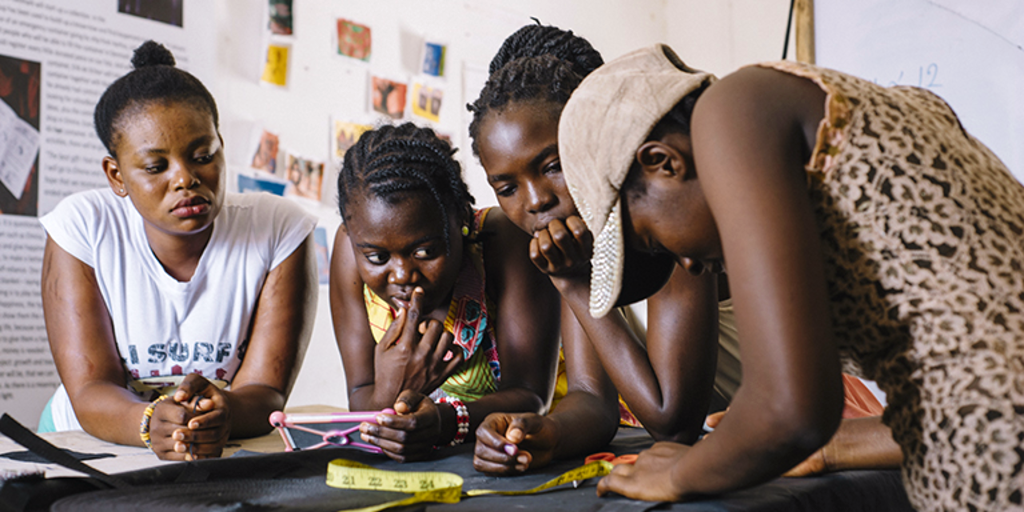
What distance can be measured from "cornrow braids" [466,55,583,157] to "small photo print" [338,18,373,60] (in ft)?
5.58

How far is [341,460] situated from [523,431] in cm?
25

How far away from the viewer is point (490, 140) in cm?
121

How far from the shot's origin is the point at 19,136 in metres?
2.15

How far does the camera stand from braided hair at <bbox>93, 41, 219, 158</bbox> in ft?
5.10

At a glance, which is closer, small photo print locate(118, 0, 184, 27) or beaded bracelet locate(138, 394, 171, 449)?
beaded bracelet locate(138, 394, 171, 449)

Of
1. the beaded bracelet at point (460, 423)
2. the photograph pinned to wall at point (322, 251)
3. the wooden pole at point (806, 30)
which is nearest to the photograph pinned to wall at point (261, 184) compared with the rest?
the photograph pinned to wall at point (322, 251)

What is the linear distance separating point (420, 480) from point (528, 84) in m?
0.68

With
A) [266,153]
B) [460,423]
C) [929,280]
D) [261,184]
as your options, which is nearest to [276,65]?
[266,153]

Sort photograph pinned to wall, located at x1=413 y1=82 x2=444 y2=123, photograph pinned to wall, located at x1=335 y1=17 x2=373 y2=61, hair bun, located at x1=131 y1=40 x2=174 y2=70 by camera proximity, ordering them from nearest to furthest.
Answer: hair bun, located at x1=131 y1=40 x2=174 y2=70 → photograph pinned to wall, located at x1=335 y1=17 x2=373 y2=61 → photograph pinned to wall, located at x1=413 y1=82 x2=444 y2=123

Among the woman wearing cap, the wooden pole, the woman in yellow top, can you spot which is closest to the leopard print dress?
the woman wearing cap

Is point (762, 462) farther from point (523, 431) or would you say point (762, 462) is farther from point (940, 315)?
point (523, 431)

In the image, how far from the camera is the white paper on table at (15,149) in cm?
212

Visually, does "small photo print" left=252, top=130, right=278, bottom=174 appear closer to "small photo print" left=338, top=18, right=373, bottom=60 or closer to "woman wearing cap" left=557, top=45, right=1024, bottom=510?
"small photo print" left=338, top=18, right=373, bottom=60

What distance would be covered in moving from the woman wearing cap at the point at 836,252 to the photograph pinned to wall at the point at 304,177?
6.92 ft
